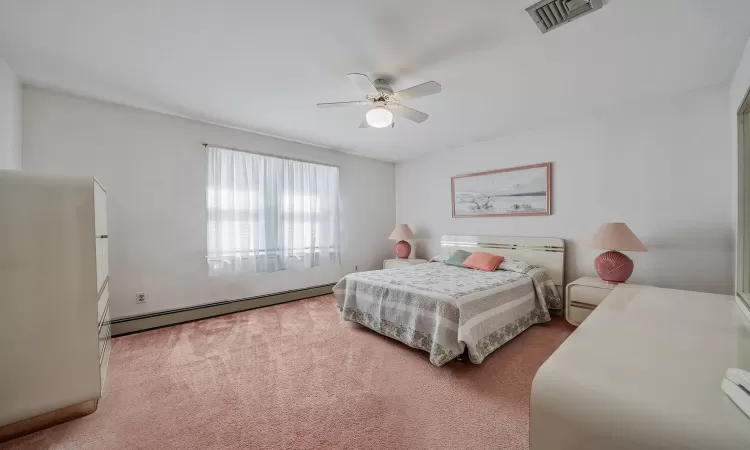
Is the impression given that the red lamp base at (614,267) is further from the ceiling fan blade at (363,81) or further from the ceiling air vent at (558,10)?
the ceiling fan blade at (363,81)

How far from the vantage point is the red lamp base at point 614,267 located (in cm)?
278

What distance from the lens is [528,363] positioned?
2.28 metres

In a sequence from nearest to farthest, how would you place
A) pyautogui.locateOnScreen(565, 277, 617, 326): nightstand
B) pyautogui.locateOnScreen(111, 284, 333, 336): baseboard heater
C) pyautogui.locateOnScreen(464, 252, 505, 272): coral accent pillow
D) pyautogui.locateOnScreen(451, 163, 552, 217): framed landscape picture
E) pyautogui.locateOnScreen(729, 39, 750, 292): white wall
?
pyautogui.locateOnScreen(729, 39, 750, 292): white wall < pyautogui.locateOnScreen(565, 277, 617, 326): nightstand < pyautogui.locateOnScreen(111, 284, 333, 336): baseboard heater < pyautogui.locateOnScreen(464, 252, 505, 272): coral accent pillow < pyautogui.locateOnScreen(451, 163, 552, 217): framed landscape picture

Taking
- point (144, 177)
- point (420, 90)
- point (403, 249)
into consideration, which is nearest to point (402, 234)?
point (403, 249)

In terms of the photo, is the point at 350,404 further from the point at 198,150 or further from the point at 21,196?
the point at 198,150

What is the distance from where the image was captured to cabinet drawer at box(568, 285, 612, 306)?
273 centimetres

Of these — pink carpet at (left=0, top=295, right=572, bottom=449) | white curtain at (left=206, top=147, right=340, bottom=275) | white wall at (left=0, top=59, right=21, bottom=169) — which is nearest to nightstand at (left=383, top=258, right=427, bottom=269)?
white curtain at (left=206, top=147, right=340, bottom=275)

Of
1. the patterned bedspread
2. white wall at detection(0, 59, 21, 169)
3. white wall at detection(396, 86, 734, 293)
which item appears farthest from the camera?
white wall at detection(396, 86, 734, 293)

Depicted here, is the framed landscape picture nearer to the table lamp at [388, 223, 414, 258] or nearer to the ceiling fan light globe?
the table lamp at [388, 223, 414, 258]

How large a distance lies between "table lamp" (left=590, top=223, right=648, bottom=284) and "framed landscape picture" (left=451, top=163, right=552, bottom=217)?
2.93ft

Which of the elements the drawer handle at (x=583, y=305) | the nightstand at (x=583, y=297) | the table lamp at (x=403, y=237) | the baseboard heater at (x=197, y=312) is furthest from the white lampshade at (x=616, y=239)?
the baseboard heater at (x=197, y=312)

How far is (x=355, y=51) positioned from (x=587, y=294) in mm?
3084

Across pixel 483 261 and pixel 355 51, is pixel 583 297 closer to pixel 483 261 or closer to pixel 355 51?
pixel 483 261

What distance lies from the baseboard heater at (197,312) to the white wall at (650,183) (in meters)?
3.39
